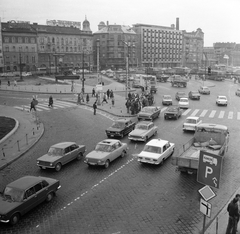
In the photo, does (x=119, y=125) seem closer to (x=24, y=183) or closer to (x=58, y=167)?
(x=58, y=167)

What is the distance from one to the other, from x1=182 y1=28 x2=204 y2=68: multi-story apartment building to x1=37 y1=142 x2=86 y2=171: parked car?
5687 inches

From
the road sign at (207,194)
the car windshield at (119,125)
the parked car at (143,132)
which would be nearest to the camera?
the road sign at (207,194)

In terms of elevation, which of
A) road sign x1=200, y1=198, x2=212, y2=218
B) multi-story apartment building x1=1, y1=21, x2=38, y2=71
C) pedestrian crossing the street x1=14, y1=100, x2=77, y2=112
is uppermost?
multi-story apartment building x1=1, y1=21, x2=38, y2=71

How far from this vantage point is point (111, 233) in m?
11.3

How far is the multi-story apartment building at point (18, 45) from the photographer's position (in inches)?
3920

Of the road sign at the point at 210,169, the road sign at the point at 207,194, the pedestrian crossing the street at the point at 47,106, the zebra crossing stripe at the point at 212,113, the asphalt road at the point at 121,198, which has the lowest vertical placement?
the asphalt road at the point at 121,198

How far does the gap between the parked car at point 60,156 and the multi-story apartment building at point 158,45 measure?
112702 mm

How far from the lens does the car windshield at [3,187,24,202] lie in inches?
497

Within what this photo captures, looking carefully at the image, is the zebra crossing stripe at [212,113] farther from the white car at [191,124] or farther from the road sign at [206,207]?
the road sign at [206,207]

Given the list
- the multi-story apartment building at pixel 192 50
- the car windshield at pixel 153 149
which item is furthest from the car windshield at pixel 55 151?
the multi-story apartment building at pixel 192 50

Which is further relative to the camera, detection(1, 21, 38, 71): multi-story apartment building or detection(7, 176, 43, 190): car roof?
detection(1, 21, 38, 71): multi-story apartment building

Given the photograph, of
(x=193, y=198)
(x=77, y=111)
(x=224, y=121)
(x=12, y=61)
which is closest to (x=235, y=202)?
(x=193, y=198)

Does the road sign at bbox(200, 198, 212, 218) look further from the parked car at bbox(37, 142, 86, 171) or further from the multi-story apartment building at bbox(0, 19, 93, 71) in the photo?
the multi-story apartment building at bbox(0, 19, 93, 71)

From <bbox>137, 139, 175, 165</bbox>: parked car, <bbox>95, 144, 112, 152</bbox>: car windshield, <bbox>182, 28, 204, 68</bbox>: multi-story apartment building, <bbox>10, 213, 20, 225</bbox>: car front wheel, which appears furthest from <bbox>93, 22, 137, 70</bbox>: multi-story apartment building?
<bbox>10, 213, 20, 225</bbox>: car front wheel
